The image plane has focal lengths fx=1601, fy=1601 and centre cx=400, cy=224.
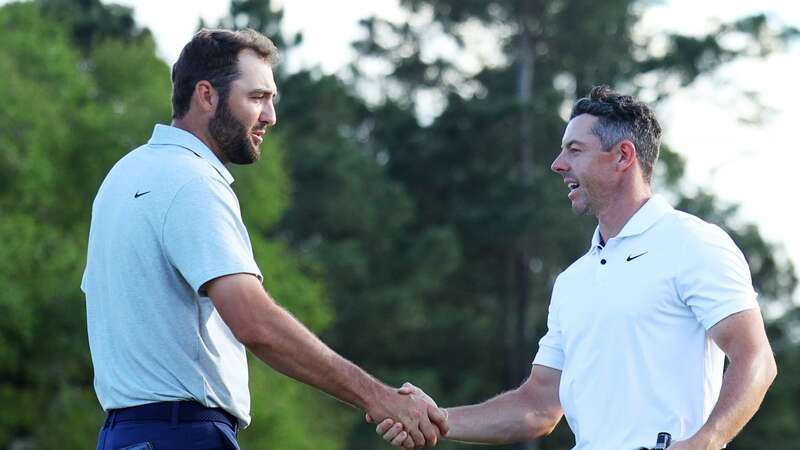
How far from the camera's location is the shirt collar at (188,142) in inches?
208

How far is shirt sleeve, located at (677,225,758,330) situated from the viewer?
519 centimetres

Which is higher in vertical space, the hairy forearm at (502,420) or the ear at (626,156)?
the ear at (626,156)

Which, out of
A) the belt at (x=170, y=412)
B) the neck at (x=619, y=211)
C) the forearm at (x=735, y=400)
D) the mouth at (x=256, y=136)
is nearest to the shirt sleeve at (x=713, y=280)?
the forearm at (x=735, y=400)

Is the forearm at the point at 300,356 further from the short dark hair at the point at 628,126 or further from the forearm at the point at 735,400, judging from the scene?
the short dark hair at the point at 628,126

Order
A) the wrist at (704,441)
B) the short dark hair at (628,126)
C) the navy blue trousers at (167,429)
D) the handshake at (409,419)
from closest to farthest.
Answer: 1. the wrist at (704,441)
2. the navy blue trousers at (167,429)
3. the handshake at (409,419)
4. the short dark hair at (628,126)

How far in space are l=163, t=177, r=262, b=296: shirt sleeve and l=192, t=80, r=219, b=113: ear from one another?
0.39 meters

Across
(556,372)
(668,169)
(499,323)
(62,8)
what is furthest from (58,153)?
(556,372)

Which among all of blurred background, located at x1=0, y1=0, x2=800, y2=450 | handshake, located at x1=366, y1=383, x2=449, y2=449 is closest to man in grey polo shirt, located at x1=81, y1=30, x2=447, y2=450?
handshake, located at x1=366, y1=383, x2=449, y2=449

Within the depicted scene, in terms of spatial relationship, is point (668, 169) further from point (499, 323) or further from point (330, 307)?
point (330, 307)

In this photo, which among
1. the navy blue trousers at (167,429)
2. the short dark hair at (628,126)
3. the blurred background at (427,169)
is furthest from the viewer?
the blurred background at (427,169)

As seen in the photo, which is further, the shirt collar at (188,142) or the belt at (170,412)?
the shirt collar at (188,142)

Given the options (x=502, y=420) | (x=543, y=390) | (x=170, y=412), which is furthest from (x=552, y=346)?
(x=170, y=412)

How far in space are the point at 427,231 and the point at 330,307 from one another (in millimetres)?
2902

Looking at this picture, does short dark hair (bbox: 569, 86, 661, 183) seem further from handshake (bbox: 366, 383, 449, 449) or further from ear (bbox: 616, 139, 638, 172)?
handshake (bbox: 366, 383, 449, 449)
